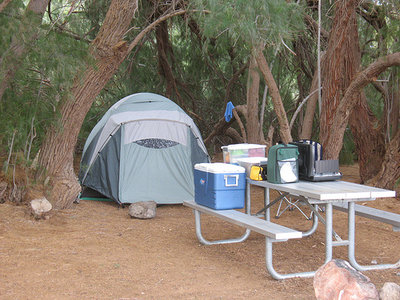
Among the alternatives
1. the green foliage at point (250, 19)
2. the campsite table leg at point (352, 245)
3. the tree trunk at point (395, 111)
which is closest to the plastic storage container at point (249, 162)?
the campsite table leg at point (352, 245)

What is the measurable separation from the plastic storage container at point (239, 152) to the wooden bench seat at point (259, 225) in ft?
1.93

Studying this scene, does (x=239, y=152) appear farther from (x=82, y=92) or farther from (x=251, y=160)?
(x=82, y=92)

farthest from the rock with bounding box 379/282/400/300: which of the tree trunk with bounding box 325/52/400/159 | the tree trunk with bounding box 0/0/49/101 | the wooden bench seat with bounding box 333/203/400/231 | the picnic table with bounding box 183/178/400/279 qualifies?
the tree trunk with bounding box 0/0/49/101

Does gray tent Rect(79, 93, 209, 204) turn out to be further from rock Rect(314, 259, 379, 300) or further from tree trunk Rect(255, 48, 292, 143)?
rock Rect(314, 259, 379, 300)

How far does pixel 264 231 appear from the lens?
3758mm

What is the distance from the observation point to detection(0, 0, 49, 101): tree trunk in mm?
5375

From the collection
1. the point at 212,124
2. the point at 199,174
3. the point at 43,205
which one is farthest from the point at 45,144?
the point at 212,124

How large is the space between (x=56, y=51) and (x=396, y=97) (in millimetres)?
4962

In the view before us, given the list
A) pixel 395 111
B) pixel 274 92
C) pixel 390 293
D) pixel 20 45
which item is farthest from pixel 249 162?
pixel 395 111

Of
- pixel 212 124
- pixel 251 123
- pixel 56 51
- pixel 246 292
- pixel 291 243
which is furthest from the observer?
Result: pixel 212 124

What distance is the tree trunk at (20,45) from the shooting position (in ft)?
17.6

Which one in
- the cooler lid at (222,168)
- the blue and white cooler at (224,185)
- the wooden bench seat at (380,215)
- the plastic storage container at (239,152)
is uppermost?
the plastic storage container at (239,152)

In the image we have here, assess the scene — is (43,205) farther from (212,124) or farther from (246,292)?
(212,124)

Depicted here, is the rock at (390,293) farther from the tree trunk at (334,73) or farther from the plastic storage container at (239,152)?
the tree trunk at (334,73)
